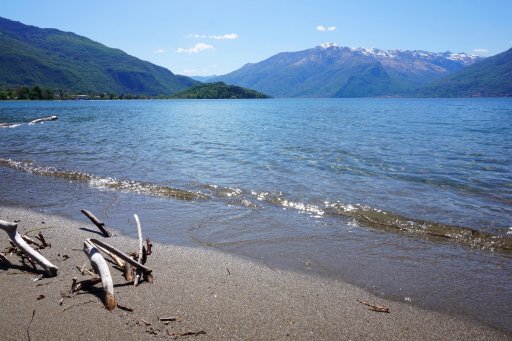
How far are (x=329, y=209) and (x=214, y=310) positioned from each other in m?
8.10

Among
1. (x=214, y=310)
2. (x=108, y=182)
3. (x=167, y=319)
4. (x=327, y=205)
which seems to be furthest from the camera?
(x=108, y=182)

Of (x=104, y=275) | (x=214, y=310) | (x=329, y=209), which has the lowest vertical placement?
(x=214, y=310)

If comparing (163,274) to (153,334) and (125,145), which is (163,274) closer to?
(153,334)

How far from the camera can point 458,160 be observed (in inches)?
961

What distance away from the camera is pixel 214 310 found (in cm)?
654

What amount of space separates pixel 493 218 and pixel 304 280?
8707mm

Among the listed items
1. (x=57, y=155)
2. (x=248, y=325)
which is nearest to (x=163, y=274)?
(x=248, y=325)

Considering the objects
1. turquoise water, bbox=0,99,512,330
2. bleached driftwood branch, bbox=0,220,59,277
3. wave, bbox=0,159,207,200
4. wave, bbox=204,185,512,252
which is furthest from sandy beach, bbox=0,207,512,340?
wave, bbox=0,159,207,200

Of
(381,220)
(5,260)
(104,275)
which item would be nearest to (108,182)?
(5,260)

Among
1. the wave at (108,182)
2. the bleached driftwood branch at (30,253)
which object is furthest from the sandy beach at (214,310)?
the wave at (108,182)

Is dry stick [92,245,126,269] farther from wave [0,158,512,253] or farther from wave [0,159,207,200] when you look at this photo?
wave [0,159,207,200]

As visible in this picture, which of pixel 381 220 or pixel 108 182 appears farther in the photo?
pixel 108 182

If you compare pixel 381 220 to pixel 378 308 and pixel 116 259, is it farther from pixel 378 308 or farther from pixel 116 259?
pixel 116 259

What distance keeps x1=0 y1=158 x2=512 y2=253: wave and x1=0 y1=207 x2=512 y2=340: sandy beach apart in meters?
4.96
